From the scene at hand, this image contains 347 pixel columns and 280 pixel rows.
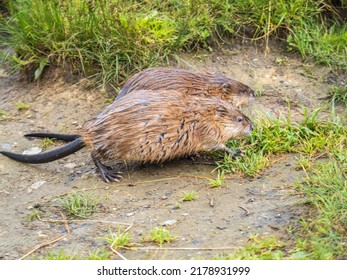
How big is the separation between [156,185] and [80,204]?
63 cm

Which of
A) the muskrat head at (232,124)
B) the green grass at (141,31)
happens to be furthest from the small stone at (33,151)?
the muskrat head at (232,124)

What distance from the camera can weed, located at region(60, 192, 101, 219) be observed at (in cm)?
488

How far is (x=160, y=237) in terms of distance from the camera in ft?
14.1

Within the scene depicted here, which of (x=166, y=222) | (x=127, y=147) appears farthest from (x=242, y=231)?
(x=127, y=147)

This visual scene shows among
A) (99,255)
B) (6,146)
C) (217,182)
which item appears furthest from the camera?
(6,146)

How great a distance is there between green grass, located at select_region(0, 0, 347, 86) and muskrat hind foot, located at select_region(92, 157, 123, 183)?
119 cm

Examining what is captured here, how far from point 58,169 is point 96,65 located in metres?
1.28

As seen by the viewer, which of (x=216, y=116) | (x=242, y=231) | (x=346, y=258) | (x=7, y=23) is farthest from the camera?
(x=7, y=23)

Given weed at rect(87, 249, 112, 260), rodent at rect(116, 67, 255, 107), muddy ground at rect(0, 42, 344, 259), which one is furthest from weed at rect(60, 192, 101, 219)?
rodent at rect(116, 67, 255, 107)

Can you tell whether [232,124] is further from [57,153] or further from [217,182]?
[57,153]

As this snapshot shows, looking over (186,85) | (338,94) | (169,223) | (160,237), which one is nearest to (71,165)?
(186,85)

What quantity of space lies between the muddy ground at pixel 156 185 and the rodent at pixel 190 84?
0.19m

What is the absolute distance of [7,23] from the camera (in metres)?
6.82
